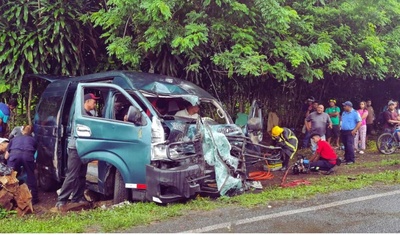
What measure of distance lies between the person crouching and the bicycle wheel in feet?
29.6

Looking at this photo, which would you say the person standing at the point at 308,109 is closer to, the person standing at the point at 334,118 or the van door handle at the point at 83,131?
the person standing at the point at 334,118

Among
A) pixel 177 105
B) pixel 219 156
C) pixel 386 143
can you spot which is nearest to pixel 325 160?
pixel 219 156

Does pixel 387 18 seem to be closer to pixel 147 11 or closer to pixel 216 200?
pixel 147 11

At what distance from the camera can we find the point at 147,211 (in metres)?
5.25

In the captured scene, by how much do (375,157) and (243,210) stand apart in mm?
6828

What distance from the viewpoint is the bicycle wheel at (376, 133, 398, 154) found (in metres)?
11.2

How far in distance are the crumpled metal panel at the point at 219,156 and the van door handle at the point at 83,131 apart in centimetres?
172

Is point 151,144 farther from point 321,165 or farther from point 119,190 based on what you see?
point 321,165

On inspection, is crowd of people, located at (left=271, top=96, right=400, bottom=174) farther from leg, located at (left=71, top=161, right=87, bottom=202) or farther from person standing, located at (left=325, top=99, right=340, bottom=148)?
leg, located at (left=71, top=161, right=87, bottom=202)

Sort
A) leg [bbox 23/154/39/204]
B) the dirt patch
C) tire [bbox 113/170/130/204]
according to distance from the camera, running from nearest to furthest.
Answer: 1. tire [bbox 113/170/130/204]
2. the dirt patch
3. leg [bbox 23/154/39/204]

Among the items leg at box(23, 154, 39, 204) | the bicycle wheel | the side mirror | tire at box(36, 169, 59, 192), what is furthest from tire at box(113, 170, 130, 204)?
the bicycle wheel

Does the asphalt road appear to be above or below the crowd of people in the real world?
below

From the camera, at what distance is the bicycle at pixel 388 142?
36.8ft

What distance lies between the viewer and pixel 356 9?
31.3ft
